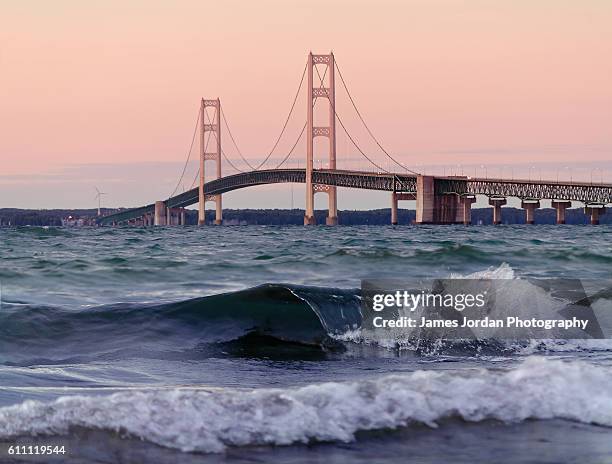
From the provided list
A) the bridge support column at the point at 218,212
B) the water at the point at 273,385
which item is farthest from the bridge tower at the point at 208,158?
the water at the point at 273,385

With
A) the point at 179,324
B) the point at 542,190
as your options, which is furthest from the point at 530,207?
the point at 179,324

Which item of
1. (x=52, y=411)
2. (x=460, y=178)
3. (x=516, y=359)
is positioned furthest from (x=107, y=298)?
(x=460, y=178)

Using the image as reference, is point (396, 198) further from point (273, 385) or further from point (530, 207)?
point (273, 385)

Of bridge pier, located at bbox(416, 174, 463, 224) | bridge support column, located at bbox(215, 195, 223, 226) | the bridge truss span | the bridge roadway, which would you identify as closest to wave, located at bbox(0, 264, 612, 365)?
bridge pier, located at bbox(416, 174, 463, 224)

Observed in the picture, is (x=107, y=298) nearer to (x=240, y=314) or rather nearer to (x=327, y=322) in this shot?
(x=240, y=314)

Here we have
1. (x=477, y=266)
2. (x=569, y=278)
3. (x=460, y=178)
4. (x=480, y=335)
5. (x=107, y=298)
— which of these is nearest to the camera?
(x=480, y=335)

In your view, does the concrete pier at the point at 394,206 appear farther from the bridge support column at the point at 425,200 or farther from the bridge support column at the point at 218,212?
the bridge support column at the point at 218,212
